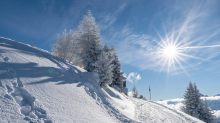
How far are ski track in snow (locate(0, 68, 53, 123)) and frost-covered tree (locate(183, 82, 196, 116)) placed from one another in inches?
1246

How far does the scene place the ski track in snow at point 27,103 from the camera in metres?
3.90

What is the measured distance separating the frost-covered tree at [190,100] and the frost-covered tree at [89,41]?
25.1 m

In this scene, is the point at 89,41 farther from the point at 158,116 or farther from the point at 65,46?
the point at 158,116

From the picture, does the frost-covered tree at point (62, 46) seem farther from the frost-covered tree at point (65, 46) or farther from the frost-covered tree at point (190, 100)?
the frost-covered tree at point (190, 100)

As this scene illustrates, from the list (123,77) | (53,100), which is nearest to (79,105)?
(53,100)

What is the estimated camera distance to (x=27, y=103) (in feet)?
14.2

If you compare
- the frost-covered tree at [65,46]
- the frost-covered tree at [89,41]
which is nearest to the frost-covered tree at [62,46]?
the frost-covered tree at [65,46]

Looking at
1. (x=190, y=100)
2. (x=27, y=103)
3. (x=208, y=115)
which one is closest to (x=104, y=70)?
(x=27, y=103)

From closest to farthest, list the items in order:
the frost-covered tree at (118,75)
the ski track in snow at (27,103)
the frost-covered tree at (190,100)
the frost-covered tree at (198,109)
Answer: the ski track in snow at (27,103) < the frost-covered tree at (198,109) < the frost-covered tree at (190,100) < the frost-covered tree at (118,75)

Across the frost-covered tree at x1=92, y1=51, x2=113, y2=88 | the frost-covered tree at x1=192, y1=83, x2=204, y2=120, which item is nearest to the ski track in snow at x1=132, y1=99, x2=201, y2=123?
the frost-covered tree at x1=92, y1=51, x2=113, y2=88

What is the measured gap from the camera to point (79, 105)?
599 cm

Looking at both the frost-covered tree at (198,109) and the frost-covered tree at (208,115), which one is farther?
the frost-covered tree at (198,109)

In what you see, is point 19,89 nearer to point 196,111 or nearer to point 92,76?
point 92,76

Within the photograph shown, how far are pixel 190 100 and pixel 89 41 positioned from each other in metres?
27.8
